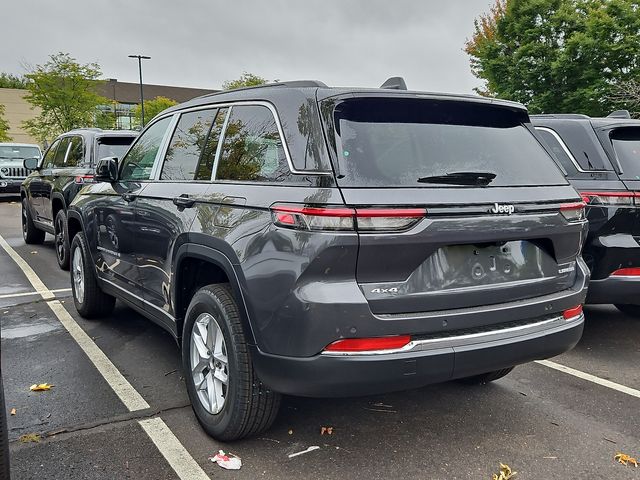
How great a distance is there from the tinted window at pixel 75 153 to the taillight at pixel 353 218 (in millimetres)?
6251

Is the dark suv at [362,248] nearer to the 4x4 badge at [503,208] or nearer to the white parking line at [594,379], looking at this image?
the 4x4 badge at [503,208]

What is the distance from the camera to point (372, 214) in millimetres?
2400

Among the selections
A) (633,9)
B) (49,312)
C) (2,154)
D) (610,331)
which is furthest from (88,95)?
(610,331)

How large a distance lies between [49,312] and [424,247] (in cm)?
441

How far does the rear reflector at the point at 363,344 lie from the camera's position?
96.0 inches

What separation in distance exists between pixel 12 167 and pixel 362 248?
18.4 meters

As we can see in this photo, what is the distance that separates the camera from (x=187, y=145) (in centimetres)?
367

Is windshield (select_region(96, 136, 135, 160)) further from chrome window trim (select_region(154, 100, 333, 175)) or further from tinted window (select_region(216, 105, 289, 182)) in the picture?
tinted window (select_region(216, 105, 289, 182))

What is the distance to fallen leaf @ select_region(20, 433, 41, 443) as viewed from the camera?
3.06 m

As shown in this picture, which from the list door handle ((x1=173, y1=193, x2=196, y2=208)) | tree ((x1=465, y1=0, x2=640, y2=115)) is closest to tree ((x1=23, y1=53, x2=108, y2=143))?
tree ((x1=465, y1=0, x2=640, y2=115))

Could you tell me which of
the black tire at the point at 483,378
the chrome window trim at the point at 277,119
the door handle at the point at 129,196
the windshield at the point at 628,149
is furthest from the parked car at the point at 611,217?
the door handle at the point at 129,196

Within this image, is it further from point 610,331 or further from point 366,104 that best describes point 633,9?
point 366,104

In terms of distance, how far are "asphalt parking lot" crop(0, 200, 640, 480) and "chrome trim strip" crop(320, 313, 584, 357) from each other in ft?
2.22

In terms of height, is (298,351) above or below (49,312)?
above
